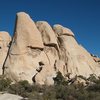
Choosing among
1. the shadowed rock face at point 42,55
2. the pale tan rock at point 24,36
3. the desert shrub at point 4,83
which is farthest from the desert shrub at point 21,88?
the pale tan rock at point 24,36

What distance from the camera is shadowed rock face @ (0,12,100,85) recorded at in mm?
35375

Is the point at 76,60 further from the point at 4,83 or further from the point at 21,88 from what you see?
the point at 21,88

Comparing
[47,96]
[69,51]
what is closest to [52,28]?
[69,51]

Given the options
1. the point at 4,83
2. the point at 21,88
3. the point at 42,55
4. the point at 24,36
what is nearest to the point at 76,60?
the point at 42,55

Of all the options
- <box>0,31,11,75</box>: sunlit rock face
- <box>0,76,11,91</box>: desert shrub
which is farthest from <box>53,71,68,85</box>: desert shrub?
<box>0,31,11,75</box>: sunlit rock face

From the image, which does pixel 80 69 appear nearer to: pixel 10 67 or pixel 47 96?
pixel 10 67

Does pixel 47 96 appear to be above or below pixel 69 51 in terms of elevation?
below

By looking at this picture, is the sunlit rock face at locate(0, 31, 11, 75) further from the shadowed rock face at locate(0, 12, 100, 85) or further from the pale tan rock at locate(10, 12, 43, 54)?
the pale tan rock at locate(10, 12, 43, 54)

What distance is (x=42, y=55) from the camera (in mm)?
38125

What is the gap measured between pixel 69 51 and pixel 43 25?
4.96 m

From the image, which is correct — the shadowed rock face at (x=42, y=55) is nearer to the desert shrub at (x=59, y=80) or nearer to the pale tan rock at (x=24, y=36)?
the pale tan rock at (x=24, y=36)

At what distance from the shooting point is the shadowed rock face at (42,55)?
3538cm

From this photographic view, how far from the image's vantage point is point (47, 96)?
2547cm

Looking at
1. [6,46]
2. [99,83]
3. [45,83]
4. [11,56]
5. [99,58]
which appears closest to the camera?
[99,83]
